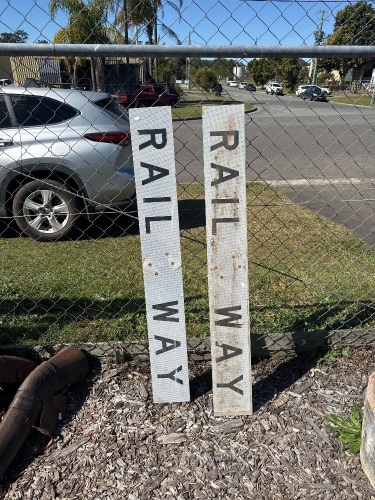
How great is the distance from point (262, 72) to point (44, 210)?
10.2 feet

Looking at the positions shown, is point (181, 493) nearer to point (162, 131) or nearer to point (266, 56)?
point (162, 131)

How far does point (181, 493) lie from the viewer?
2090mm

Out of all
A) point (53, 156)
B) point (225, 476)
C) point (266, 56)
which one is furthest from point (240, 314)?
point (53, 156)

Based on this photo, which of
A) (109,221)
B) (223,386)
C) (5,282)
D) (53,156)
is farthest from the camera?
(109,221)

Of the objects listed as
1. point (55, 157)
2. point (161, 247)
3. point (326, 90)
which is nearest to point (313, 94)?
point (326, 90)

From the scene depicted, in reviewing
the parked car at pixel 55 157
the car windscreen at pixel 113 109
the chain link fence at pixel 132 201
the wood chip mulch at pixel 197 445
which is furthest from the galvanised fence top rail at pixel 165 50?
the car windscreen at pixel 113 109

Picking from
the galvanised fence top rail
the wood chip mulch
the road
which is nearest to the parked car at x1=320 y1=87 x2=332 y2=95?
the road

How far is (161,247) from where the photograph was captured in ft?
7.49

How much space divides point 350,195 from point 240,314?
5396 millimetres

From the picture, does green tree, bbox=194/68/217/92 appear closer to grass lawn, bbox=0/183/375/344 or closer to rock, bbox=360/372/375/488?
grass lawn, bbox=0/183/375/344

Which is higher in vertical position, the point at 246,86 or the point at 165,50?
the point at 165,50

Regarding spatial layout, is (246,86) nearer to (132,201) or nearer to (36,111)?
(132,201)

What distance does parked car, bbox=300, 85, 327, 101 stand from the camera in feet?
9.03

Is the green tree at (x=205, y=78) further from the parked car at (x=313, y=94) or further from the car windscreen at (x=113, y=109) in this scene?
the car windscreen at (x=113, y=109)
